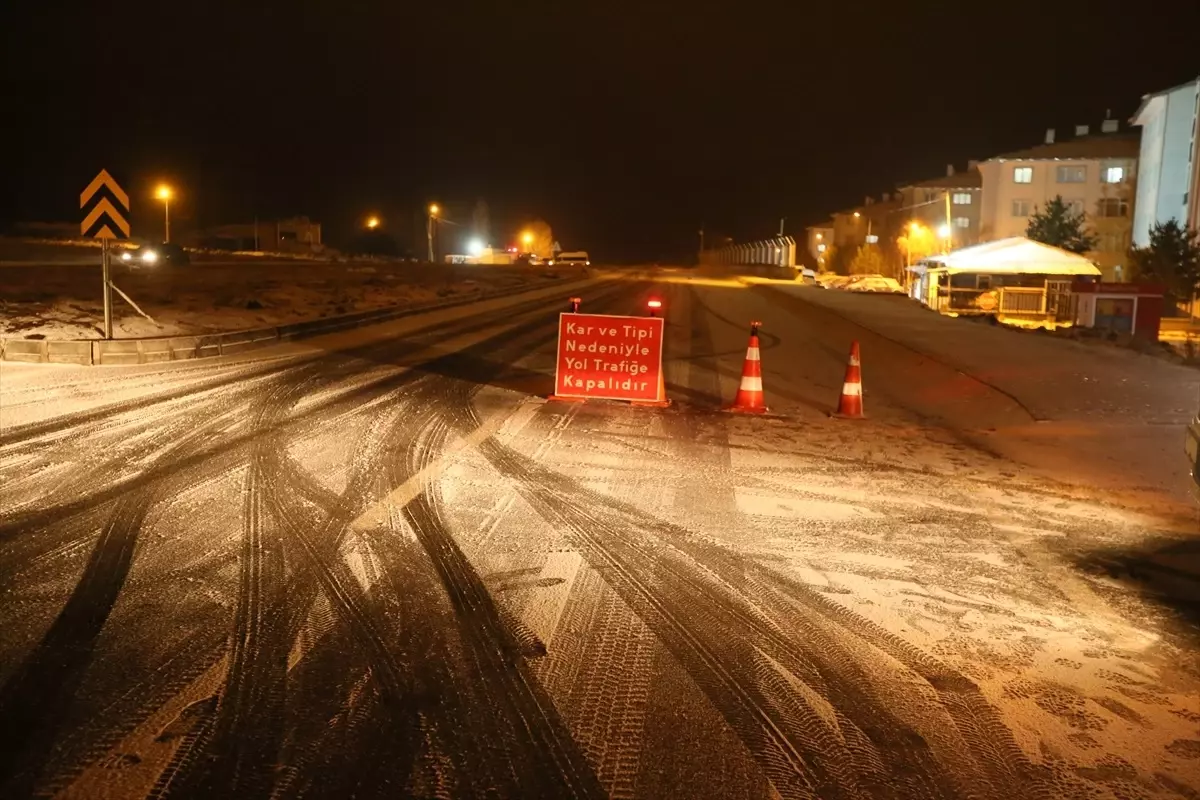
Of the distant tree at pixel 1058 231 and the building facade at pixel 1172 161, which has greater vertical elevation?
the building facade at pixel 1172 161

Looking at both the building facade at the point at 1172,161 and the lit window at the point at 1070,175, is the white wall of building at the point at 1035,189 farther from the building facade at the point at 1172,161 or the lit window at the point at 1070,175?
the building facade at the point at 1172,161

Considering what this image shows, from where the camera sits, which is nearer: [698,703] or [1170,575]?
[698,703]

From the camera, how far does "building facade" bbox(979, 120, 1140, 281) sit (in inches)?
2977

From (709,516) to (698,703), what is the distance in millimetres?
3467

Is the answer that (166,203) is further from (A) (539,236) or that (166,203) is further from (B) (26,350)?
(A) (539,236)

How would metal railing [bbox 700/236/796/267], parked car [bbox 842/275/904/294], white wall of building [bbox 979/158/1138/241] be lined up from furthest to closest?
metal railing [bbox 700/236/796/267] < white wall of building [bbox 979/158/1138/241] < parked car [bbox 842/275/904/294]

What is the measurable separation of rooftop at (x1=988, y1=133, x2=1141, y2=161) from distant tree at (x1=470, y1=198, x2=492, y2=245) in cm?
7965

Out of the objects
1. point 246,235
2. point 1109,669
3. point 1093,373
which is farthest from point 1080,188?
point 1109,669

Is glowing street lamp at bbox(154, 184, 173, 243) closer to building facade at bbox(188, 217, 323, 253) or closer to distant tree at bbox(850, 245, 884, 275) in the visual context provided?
building facade at bbox(188, 217, 323, 253)

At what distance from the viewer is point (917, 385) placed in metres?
17.4

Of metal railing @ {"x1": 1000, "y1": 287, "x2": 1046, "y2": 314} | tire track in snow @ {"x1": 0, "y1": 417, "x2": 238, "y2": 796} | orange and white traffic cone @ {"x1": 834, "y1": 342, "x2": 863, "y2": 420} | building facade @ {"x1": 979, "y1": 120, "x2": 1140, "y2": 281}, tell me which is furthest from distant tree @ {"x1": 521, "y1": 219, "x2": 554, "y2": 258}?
tire track in snow @ {"x1": 0, "y1": 417, "x2": 238, "y2": 796}

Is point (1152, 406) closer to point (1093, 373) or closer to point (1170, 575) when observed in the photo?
point (1093, 373)

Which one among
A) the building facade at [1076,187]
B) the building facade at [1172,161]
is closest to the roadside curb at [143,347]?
the building facade at [1172,161]

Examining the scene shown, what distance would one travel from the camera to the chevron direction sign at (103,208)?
16094mm
